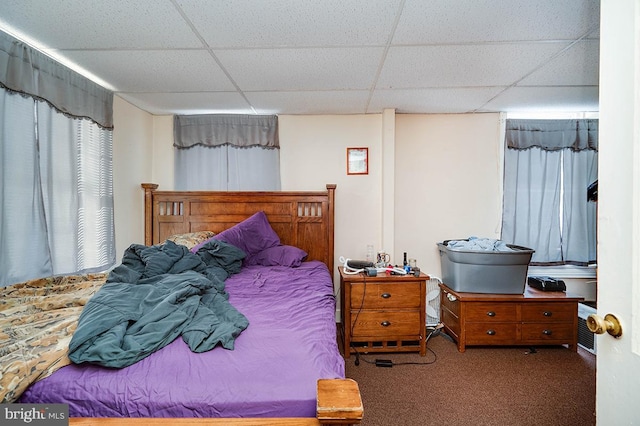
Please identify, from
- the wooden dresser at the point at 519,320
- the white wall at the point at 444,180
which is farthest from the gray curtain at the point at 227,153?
the wooden dresser at the point at 519,320

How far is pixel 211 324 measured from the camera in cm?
125

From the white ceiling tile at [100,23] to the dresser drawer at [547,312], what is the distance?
328 cm

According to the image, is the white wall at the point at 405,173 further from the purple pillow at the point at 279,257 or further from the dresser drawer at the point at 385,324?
the dresser drawer at the point at 385,324

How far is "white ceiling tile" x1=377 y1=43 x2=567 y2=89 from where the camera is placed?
1884mm

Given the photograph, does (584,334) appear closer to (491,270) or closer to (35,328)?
(491,270)

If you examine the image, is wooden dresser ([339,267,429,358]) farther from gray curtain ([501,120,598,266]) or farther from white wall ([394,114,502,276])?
gray curtain ([501,120,598,266])

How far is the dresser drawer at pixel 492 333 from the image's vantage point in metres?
2.53

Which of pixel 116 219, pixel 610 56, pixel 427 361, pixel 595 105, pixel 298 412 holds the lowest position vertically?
pixel 427 361

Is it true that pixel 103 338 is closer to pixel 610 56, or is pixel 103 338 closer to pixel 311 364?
pixel 311 364

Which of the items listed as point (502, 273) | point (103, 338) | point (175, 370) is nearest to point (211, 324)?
point (175, 370)

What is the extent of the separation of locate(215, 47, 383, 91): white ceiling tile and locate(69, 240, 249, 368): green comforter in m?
1.43

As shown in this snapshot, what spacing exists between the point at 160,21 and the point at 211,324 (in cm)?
163

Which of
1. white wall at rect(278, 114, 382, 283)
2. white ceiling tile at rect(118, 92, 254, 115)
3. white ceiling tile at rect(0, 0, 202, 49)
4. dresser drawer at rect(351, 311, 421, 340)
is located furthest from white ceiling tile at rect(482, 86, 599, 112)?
white ceiling tile at rect(0, 0, 202, 49)

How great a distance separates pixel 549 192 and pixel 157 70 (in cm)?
386
